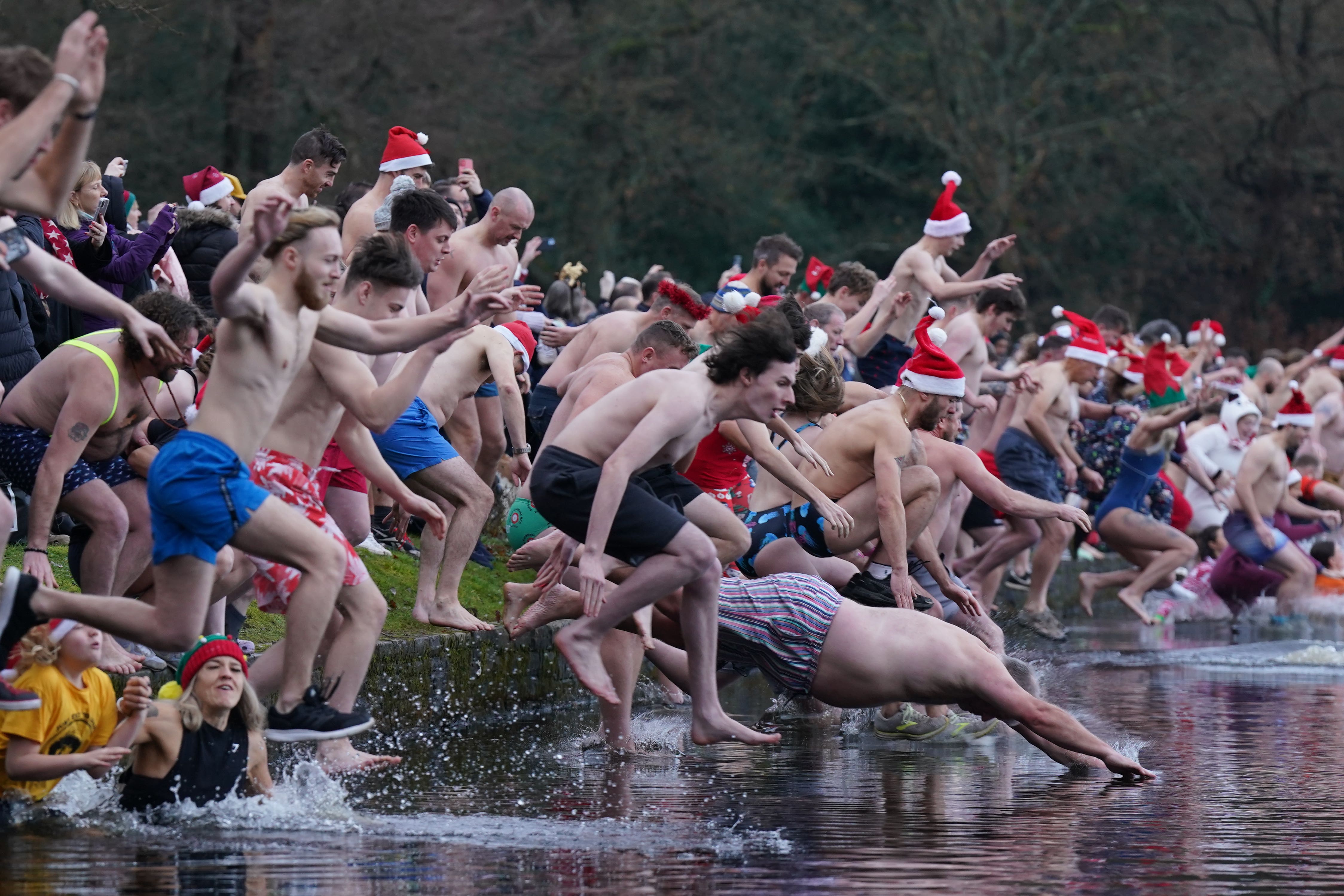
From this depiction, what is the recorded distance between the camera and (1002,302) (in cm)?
1280

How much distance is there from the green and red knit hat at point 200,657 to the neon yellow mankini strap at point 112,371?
1152mm

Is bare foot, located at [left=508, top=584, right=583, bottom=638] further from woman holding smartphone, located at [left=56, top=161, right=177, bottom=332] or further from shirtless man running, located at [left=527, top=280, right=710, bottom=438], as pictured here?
woman holding smartphone, located at [left=56, top=161, right=177, bottom=332]

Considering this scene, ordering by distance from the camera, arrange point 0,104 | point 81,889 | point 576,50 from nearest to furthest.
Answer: point 81,889
point 0,104
point 576,50

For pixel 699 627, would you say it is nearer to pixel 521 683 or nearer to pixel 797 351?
pixel 797 351

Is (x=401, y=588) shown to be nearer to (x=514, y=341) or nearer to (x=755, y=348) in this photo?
(x=514, y=341)

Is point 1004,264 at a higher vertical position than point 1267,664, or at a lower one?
higher

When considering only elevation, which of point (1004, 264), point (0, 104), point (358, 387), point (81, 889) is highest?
point (1004, 264)

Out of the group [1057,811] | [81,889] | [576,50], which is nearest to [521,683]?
[1057,811]

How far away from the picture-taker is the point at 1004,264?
100 ft

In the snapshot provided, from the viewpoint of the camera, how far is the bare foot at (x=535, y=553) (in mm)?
8523

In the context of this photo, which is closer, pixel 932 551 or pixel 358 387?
pixel 358 387

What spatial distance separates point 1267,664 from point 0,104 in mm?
9638

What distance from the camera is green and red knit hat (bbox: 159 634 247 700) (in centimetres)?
640

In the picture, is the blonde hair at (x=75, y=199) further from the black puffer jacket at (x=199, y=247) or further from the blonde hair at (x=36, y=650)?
the blonde hair at (x=36, y=650)
